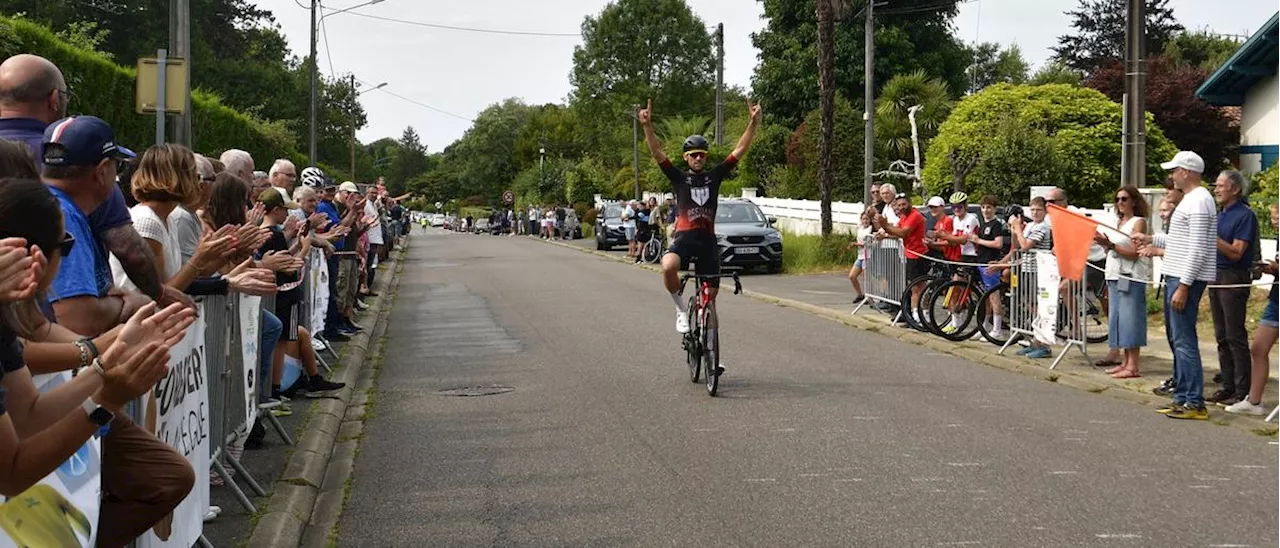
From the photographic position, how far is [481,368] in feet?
44.9

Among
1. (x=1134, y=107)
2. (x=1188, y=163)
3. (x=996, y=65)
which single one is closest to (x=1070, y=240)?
(x=1188, y=163)

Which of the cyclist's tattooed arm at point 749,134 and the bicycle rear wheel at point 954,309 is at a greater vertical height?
the cyclist's tattooed arm at point 749,134

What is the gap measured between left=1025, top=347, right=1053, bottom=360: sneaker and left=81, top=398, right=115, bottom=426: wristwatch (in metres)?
11.8

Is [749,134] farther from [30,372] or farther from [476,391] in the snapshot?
[30,372]

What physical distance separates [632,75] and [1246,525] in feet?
299

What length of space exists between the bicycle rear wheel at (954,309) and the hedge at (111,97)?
1088cm

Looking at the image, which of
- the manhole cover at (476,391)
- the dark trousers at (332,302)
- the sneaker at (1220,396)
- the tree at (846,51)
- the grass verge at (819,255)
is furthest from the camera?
the tree at (846,51)

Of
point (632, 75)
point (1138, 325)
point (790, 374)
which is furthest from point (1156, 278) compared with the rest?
point (632, 75)

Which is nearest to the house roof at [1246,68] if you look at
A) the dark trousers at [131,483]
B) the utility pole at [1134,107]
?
the utility pole at [1134,107]

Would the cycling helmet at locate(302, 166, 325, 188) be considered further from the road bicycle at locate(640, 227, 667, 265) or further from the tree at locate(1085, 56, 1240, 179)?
the tree at locate(1085, 56, 1240, 179)

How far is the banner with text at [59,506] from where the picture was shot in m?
3.70

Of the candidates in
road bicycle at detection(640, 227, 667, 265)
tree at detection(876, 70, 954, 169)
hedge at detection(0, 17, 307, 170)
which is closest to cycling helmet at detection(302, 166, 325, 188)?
hedge at detection(0, 17, 307, 170)

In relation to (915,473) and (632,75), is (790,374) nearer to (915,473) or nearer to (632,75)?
(915,473)

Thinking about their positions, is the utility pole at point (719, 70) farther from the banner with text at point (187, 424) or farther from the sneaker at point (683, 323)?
the banner with text at point (187, 424)
